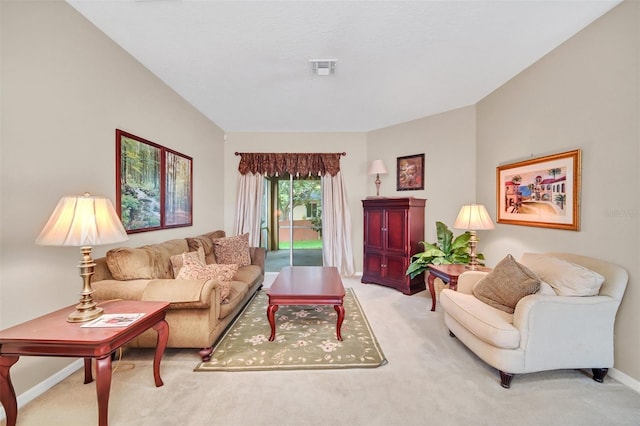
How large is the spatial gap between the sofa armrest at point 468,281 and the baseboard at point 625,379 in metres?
1.06

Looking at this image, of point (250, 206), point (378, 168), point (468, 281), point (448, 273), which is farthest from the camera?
point (250, 206)

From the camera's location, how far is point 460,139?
400 cm

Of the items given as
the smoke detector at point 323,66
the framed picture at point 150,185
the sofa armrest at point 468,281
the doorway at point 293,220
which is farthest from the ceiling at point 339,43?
the sofa armrest at point 468,281

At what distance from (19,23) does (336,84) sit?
8.60 ft

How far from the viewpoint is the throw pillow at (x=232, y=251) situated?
3.76 meters

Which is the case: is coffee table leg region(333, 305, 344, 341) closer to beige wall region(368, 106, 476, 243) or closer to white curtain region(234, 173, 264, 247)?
beige wall region(368, 106, 476, 243)

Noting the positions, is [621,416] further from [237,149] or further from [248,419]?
[237,149]

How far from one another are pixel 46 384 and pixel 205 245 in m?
1.92

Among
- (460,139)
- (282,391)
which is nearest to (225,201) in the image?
(282,391)

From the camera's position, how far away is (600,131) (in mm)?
2127

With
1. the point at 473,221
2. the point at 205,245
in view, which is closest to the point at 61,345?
the point at 205,245

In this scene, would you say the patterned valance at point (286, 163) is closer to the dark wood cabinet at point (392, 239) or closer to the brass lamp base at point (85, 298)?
the dark wood cabinet at point (392, 239)

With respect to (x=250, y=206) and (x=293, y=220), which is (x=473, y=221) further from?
(x=250, y=206)

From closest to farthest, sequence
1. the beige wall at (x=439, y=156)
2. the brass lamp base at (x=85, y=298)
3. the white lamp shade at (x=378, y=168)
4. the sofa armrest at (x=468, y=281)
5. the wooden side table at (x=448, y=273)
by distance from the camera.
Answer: the brass lamp base at (x=85, y=298) → the sofa armrest at (x=468, y=281) → the wooden side table at (x=448, y=273) → the beige wall at (x=439, y=156) → the white lamp shade at (x=378, y=168)
